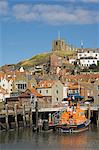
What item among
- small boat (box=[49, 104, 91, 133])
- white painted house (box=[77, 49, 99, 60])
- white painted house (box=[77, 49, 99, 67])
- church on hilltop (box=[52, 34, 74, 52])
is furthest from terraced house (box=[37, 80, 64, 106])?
church on hilltop (box=[52, 34, 74, 52])

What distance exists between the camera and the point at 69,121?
1228 inches

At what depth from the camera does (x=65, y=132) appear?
3056 cm

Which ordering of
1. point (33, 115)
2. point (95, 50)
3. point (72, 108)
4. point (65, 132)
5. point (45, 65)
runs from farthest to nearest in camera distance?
point (95, 50), point (45, 65), point (33, 115), point (72, 108), point (65, 132)

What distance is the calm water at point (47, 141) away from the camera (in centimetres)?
2434

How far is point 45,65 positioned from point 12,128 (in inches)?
1737

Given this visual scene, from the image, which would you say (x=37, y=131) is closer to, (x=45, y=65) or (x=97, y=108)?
(x=97, y=108)

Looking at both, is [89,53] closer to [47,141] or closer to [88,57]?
[88,57]

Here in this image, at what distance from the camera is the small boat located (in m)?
30.8

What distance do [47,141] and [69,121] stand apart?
5089 mm

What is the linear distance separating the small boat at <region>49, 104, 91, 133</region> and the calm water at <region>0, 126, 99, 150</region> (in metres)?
0.91

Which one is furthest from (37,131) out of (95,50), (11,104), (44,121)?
(95,50)

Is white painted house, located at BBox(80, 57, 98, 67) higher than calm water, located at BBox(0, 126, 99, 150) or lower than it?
higher

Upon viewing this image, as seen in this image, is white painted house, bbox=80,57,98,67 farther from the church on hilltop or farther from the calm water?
the calm water

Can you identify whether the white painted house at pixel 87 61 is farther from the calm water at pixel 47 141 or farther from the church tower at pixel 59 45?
the calm water at pixel 47 141
